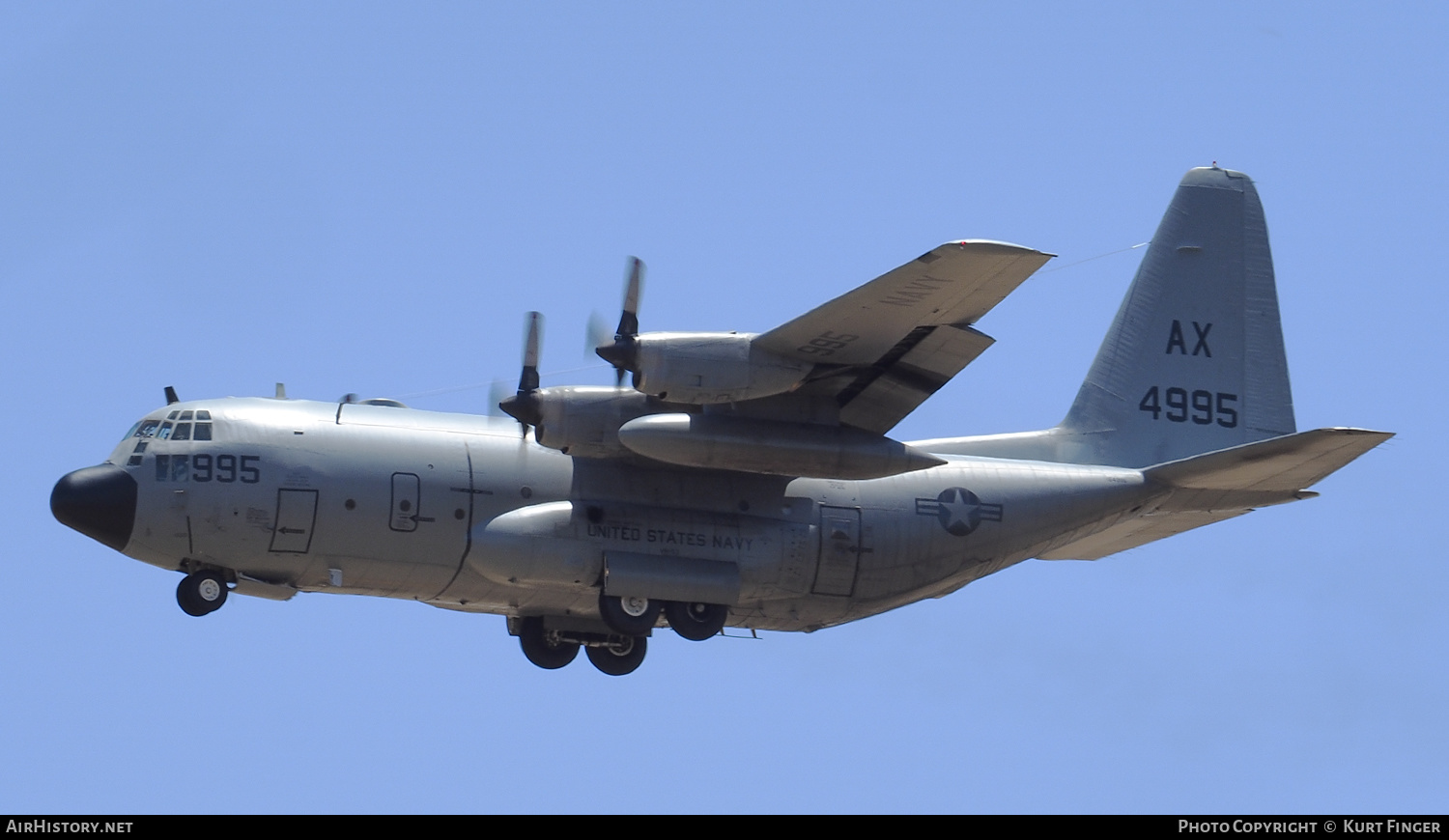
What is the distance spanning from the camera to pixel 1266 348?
947 inches

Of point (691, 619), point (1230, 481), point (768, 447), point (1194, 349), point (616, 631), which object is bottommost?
point (616, 631)

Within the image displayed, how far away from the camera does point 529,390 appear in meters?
20.5

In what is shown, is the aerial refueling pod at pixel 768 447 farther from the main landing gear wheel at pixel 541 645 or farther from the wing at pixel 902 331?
the main landing gear wheel at pixel 541 645

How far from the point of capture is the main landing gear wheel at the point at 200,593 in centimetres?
1992

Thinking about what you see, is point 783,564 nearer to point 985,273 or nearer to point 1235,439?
point 985,273

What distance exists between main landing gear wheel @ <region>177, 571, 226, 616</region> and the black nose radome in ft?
2.40

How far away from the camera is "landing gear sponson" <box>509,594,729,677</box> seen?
67.8 ft

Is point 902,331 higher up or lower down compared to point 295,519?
higher up

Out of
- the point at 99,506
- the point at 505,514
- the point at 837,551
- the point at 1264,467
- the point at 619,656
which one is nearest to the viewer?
the point at 99,506

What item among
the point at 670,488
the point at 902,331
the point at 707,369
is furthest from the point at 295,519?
the point at 902,331

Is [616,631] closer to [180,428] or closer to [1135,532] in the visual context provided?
[180,428]

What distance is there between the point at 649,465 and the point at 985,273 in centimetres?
453

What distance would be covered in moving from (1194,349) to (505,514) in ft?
28.8

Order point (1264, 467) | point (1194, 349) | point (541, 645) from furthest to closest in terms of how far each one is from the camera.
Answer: point (1194, 349), point (541, 645), point (1264, 467)
